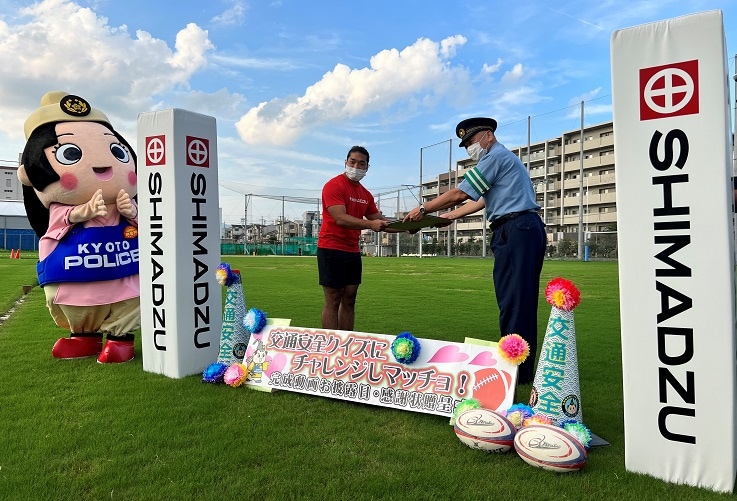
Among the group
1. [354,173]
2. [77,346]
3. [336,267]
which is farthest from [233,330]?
[77,346]

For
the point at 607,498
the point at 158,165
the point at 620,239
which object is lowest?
the point at 607,498

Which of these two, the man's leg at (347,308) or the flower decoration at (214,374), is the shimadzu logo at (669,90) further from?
the flower decoration at (214,374)

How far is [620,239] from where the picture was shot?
2.74 m

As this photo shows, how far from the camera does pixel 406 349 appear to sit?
376 centimetres

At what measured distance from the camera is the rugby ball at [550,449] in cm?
277

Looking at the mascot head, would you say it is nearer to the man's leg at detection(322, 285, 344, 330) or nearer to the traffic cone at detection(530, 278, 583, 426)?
the man's leg at detection(322, 285, 344, 330)

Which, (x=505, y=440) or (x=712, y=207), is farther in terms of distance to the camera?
(x=505, y=440)

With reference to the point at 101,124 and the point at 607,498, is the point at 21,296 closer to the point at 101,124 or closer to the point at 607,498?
the point at 101,124

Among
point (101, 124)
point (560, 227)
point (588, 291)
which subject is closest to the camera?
point (101, 124)

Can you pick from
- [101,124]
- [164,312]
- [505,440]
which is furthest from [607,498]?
[101,124]

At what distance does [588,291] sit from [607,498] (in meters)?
11.7

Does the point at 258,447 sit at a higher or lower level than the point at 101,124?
lower

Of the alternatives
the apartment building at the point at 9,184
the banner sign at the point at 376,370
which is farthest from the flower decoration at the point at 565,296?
the apartment building at the point at 9,184

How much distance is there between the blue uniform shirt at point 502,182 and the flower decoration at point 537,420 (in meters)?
1.63
